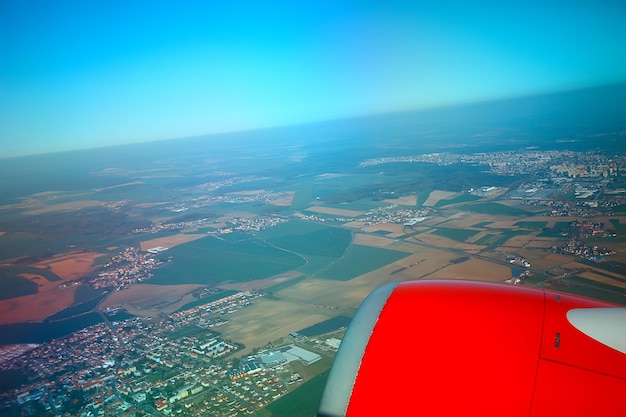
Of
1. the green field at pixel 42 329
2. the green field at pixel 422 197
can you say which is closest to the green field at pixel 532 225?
the green field at pixel 422 197

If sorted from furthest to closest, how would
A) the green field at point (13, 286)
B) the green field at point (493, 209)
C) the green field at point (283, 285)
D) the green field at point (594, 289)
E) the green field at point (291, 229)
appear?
the green field at point (291, 229), the green field at point (493, 209), the green field at point (13, 286), the green field at point (283, 285), the green field at point (594, 289)

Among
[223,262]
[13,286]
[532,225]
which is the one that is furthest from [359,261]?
[13,286]

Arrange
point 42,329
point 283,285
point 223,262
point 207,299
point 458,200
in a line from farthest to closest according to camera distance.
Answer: point 458,200 < point 223,262 < point 283,285 < point 207,299 < point 42,329

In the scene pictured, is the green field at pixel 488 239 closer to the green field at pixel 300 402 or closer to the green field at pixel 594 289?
the green field at pixel 594 289

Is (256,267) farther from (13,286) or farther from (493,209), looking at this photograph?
(493,209)

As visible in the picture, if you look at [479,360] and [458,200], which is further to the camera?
[458,200]

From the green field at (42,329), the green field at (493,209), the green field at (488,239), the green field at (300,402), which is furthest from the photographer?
the green field at (493,209)

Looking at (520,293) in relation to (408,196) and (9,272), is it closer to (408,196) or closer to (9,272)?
(9,272)
